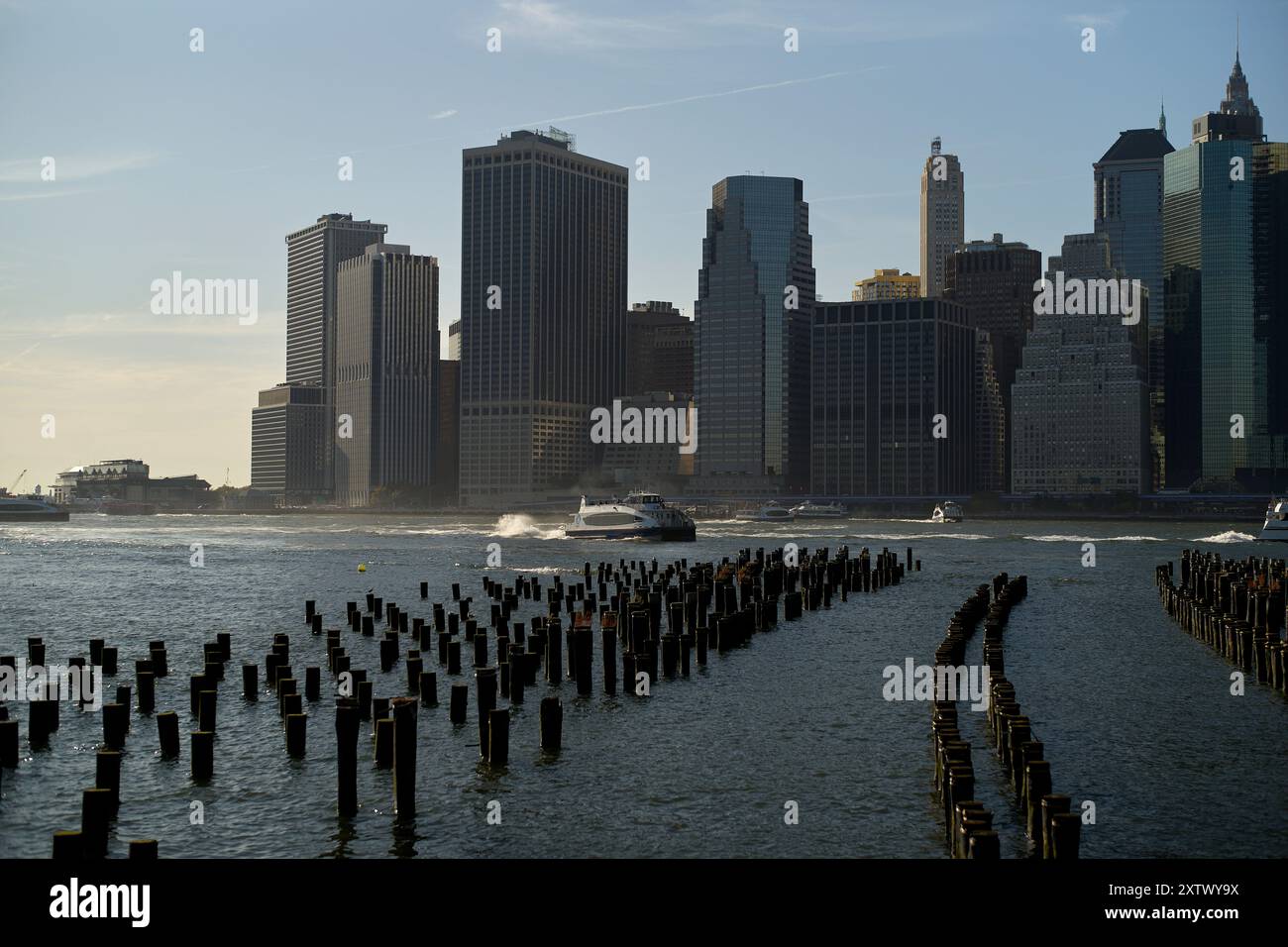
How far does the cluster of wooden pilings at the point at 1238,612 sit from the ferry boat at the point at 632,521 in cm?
7066

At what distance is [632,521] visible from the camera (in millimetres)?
150625

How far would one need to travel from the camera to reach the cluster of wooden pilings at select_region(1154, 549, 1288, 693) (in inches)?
1761

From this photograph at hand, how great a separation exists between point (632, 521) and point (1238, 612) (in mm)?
93164

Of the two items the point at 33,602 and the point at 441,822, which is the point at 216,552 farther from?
the point at 441,822

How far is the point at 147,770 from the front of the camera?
2975 cm

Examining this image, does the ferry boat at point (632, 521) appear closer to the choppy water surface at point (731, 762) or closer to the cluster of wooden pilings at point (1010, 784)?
the choppy water surface at point (731, 762)

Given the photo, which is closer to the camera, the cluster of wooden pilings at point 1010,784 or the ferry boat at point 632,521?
the cluster of wooden pilings at point 1010,784

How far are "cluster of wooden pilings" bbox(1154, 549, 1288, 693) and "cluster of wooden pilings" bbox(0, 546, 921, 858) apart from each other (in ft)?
62.8

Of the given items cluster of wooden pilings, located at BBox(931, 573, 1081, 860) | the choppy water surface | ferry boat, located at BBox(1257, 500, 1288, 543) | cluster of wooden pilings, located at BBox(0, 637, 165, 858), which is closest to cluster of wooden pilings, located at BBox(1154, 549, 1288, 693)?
the choppy water surface

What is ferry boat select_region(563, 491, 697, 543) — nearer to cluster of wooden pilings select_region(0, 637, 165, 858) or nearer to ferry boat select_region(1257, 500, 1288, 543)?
ferry boat select_region(1257, 500, 1288, 543)

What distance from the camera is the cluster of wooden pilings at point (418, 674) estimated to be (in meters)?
26.0
